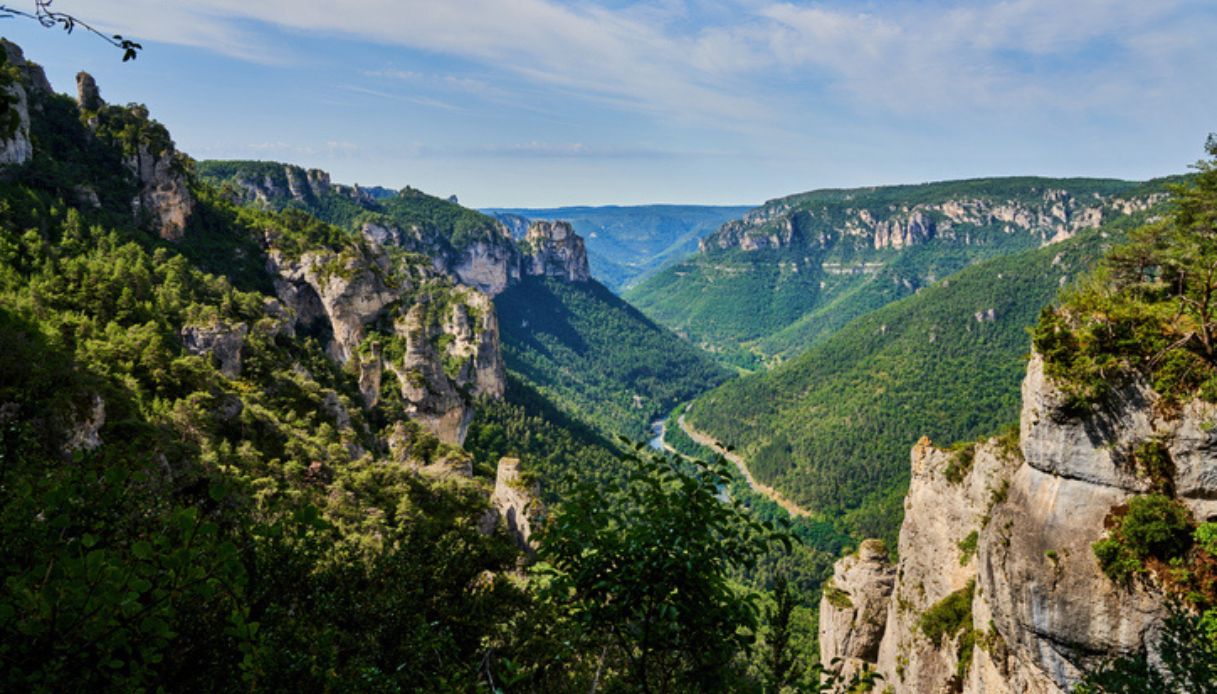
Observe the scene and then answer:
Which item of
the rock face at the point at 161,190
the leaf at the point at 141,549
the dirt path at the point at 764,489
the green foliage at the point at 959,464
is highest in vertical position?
the rock face at the point at 161,190

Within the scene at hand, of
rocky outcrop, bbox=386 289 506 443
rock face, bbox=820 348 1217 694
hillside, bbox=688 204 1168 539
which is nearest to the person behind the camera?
rock face, bbox=820 348 1217 694

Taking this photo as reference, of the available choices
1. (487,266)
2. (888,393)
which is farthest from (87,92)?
(888,393)

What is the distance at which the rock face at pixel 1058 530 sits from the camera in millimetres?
15906

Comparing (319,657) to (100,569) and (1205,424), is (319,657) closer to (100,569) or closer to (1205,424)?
(100,569)

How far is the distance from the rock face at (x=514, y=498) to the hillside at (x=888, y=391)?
62.3 m

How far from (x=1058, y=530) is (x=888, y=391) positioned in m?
120

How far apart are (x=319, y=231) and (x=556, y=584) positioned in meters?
70.6

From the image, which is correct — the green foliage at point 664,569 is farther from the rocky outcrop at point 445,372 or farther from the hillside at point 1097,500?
the rocky outcrop at point 445,372

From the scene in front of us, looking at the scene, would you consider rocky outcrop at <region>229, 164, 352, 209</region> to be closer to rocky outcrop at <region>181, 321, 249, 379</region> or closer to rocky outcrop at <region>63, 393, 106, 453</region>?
rocky outcrop at <region>181, 321, 249, 379</region>

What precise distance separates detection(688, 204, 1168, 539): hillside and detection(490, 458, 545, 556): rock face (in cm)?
6230

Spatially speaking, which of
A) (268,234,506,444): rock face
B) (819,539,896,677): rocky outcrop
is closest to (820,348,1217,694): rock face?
(819,539,896,677): rocky outcrop

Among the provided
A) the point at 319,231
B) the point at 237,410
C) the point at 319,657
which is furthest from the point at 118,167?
the point at 319,657

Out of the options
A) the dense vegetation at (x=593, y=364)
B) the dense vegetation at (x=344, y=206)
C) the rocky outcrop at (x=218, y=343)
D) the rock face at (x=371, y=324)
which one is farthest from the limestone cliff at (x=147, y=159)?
the dense vegetation at (x=593, y=364)

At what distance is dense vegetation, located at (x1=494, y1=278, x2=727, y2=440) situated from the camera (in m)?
147
